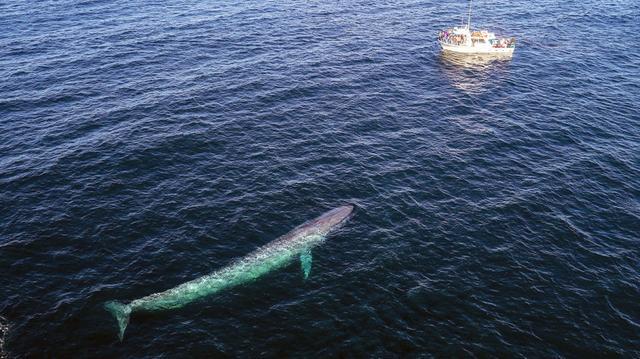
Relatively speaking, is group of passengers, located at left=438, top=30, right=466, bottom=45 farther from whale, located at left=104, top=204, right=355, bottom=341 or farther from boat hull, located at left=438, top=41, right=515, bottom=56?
whale, located at left=104, top=204, right=355, bottom=341

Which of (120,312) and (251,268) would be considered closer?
(120,312)

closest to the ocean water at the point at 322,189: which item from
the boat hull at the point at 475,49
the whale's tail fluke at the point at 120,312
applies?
the whale's tail fluke at the point at 120,312

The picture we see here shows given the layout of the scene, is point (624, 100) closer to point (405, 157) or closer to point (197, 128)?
point (405, 157)

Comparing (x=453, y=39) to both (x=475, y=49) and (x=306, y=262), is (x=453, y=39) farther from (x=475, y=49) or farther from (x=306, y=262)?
(x=306, y=262)

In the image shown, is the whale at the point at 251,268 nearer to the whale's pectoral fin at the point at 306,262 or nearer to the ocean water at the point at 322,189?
the whale's pectoral fin at the point at 306,262

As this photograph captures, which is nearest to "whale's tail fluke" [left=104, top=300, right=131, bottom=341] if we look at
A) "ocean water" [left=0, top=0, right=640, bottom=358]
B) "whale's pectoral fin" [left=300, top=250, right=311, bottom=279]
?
"ocean water" [left=0, top=0, right=640, bottom=358]

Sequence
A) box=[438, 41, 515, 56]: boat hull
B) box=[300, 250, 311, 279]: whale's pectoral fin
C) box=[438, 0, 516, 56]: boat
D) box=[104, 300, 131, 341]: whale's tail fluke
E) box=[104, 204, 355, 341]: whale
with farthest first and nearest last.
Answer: box=[438, 41, 515, 56]: boat hull, box=[438, 0, 516, 56]: boat, box=[300, 250, 311, 279]: whale's pectoral fin, box=[104, 204, 355, 341]: whale, box=[104, 300, 131, 341]: whale's tail fluke

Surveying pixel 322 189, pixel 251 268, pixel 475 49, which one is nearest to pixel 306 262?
pixel 251 268

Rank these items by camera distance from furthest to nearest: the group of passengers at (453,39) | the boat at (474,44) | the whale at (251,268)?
the group of passengers at (453,39)
the boat at (474,44)
the whale at (251,268)
